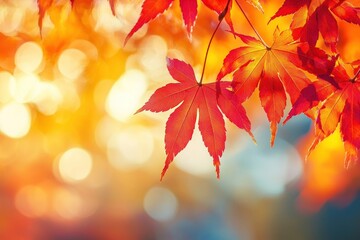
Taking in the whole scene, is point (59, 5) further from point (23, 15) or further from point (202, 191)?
point (202, 191)

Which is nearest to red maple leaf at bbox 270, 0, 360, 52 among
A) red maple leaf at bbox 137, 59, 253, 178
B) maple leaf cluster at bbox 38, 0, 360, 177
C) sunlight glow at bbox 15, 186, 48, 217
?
maple leaf cluster at bbox 38, 0, 360, 177

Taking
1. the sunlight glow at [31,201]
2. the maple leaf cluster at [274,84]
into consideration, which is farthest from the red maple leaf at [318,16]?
the sunlight glow at [31,201]

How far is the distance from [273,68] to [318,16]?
0.14m

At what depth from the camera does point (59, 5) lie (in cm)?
231

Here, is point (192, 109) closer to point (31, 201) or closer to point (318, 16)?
point (318, 16)

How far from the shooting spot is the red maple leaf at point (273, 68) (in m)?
0.93

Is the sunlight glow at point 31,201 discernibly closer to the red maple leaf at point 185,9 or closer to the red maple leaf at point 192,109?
the red maple leaf at point 192,109

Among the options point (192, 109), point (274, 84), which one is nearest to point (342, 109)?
point (274, 84)

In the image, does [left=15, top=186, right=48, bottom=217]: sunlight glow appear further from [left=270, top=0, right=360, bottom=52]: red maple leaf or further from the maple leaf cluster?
[left=270, top=0, right=360, bottom=52]: red maple leaf

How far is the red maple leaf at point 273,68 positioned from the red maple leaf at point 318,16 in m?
0.03

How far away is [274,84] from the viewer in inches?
38.4

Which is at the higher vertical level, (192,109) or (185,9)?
(185,9)

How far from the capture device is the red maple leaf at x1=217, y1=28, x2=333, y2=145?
93 centimetres

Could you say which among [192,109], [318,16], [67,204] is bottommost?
[67,204]
